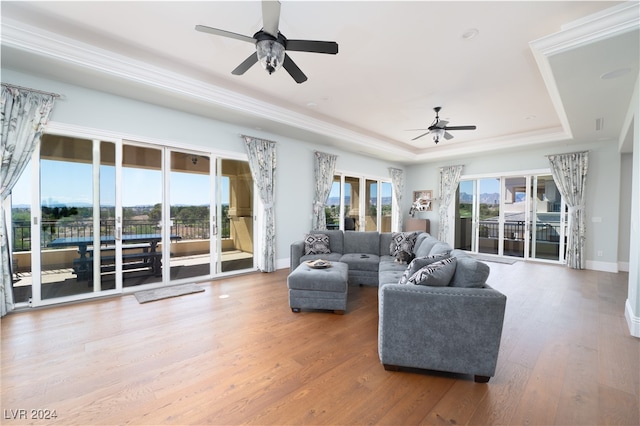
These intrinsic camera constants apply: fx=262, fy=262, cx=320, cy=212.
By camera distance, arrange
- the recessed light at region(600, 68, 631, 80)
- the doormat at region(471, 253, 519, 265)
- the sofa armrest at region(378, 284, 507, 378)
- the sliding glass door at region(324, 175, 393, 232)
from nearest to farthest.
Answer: the sofa armrest at region(378, 284, 507, 378) → the recessed light at region(600, 68, 631, 80) → the doormat at region(471, 253, 519, 265) → the sliding glass door at region(324, 175, 393, 232)

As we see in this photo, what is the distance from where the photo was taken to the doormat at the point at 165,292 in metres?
3.80

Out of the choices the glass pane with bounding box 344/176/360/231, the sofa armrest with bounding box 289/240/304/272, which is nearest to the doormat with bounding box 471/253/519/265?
the glass pane with bounding box 344/176/360/231

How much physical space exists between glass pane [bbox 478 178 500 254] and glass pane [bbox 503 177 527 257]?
0.68 ft

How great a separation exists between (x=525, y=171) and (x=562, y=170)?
2.49ft

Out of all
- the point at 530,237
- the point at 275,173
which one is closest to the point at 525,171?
the point at 530,237

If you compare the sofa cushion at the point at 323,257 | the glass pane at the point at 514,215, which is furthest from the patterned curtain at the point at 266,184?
the glass pane at the point at 514,215

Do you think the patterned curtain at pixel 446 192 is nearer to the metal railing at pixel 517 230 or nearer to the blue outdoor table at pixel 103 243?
the metal railing at pixel 517 230

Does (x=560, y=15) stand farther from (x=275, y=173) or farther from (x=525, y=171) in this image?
(x=525, y=171)

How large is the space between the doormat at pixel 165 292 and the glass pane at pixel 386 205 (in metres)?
6.14

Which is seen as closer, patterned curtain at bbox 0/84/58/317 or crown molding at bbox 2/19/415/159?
crown molding at bbox 2/19/415/159

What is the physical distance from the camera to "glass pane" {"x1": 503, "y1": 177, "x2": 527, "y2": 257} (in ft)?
23.3

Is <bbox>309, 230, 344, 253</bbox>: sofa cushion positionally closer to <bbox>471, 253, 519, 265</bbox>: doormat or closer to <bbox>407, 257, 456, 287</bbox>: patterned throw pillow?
<bbox>407, 257, 456, 287</bbox>: patterned throw pillow

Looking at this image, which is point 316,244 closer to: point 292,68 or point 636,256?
point 292,68

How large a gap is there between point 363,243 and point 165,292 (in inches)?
137
